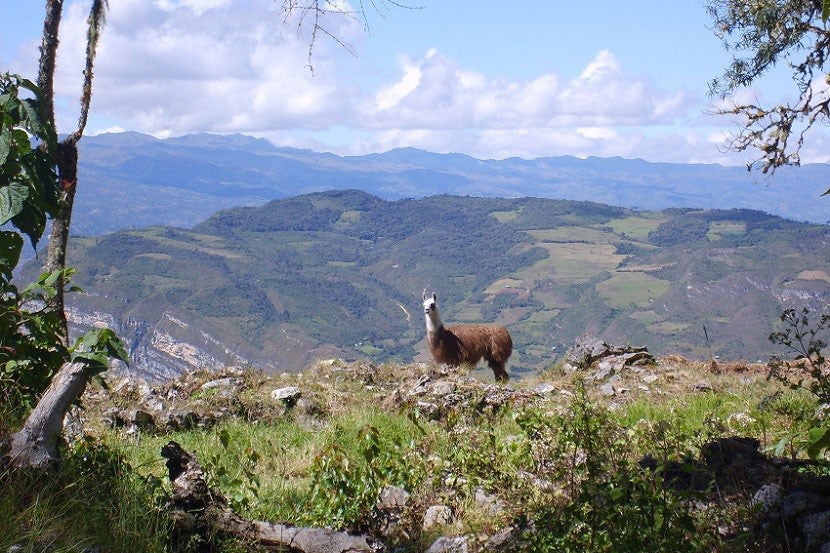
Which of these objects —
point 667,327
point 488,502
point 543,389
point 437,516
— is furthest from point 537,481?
point 667,327

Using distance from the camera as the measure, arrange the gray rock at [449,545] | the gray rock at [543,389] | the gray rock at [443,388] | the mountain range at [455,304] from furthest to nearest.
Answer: the mountain range at [455,304]
the gray rock at [543,389]
the gray rock at [443,388]
the gray rock at [449,545]

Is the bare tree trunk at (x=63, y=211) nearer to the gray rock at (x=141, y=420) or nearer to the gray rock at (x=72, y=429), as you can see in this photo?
the gray rock at (x=141, y=420)

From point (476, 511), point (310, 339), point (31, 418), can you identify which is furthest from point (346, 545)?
point (310, 339)

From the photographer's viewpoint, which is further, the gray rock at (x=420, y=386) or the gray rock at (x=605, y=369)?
the gray rock at (x=605, y=369)

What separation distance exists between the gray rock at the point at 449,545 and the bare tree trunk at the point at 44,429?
7.54ft

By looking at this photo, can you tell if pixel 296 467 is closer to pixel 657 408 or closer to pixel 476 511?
pixel 476 511

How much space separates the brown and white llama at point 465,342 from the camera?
15.9m

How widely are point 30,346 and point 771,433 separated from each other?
5853 mm

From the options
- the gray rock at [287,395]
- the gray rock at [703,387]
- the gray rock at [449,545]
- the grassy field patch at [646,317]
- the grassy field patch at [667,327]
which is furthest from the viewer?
the grassy field patch at [646,317]

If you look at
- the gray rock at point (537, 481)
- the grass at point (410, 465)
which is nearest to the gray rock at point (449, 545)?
the grass at point (410, 465)

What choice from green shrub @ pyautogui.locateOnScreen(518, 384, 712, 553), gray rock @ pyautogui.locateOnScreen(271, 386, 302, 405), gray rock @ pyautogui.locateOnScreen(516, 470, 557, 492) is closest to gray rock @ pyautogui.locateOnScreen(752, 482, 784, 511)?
green shrub @ pyautogui.locateOnScreen(518, 384, 712, 553)

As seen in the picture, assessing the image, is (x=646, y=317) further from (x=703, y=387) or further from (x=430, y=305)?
(x=703, y=387)

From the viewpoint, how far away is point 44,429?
4.31 m

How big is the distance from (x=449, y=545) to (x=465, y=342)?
11479 millimetres
